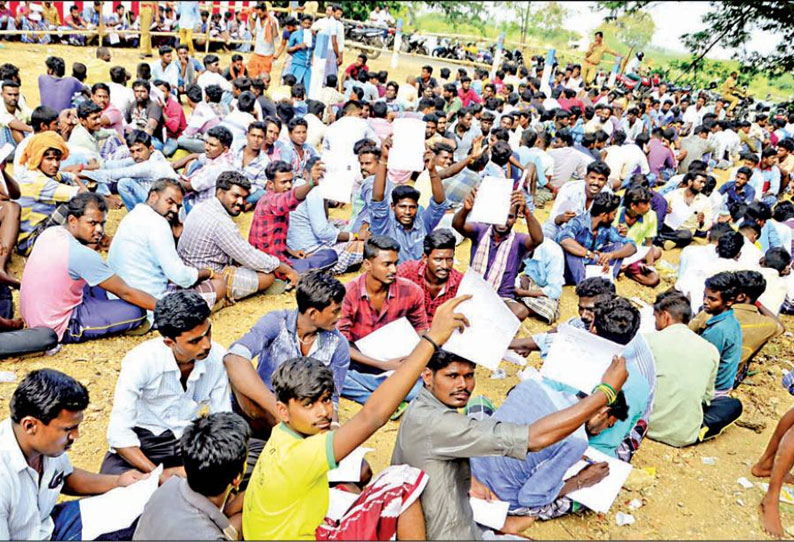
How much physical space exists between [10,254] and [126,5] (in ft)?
49.9

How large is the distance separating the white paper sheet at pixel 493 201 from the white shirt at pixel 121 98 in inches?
236

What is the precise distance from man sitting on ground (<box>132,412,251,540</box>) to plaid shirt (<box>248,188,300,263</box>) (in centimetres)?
357

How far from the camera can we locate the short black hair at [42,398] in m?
2.36

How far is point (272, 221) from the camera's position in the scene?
18.9 feet

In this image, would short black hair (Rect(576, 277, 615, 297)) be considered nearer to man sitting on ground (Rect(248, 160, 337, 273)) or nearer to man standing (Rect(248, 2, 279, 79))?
man sitting on ground (Rect(248, 160, 337, 273))

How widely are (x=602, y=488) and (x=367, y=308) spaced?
194 cm

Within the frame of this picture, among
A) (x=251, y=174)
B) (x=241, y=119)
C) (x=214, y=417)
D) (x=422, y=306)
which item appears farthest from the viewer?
(x=241, y=119)

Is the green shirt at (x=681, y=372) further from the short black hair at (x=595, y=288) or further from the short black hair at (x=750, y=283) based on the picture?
the short black hair at (x=750, y=283)

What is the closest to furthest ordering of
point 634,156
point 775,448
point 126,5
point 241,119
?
point 775,448 < point 241,119 < point 634,156 < point 126,5

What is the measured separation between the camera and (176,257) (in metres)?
4.74

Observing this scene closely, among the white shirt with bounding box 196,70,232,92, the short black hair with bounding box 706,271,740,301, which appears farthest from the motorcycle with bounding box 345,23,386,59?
the short black hair with bounding box 706,271,740,301

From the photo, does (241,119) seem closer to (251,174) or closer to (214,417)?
(251,174)

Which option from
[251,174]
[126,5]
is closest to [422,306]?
[251,174]

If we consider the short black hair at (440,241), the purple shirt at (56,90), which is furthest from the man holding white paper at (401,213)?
the purple shirt at (56,90)
